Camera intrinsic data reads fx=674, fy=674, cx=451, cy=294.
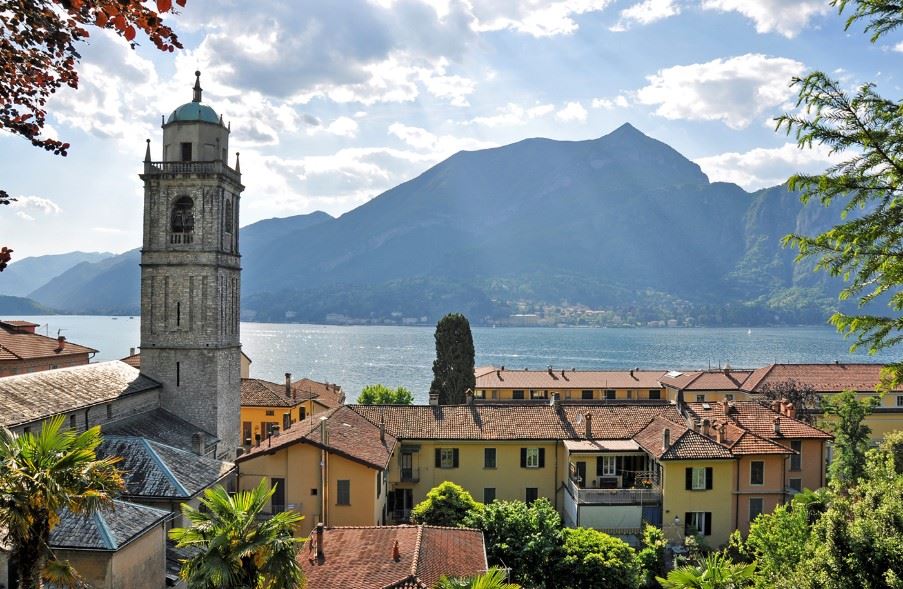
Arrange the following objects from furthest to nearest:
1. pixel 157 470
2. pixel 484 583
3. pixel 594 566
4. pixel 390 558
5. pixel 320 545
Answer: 1. pixel 594 566
2. pixel 157 470
3. pixel 320 545
4. pixel 390 558
5. pixel 484 583

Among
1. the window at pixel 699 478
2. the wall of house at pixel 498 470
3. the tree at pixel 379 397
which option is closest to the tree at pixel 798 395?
the window at pixel 699 478

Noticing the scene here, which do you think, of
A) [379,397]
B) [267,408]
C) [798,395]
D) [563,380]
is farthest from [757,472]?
[563,380]

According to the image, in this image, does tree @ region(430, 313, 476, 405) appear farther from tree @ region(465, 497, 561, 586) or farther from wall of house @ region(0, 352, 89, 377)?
tree @ region(465, 497, 561, 586)

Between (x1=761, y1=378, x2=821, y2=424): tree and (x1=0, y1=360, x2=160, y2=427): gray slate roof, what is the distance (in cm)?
4578

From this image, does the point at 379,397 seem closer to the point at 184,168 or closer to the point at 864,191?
the point at 184,168

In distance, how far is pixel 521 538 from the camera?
28219mm

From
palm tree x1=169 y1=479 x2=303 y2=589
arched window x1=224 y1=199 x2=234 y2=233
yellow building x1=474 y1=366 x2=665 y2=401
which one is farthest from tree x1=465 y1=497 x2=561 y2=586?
yellow building x1=474 y1=366 x2=665 y2=401

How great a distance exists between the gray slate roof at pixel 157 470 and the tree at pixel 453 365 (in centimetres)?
3480

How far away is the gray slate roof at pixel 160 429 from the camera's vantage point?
33.3 metres

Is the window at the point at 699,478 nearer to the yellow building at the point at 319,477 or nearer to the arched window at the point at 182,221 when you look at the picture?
the yellow building at the point at 319,477

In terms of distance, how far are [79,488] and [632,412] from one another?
37972 millimetres

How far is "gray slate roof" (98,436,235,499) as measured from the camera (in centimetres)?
2616

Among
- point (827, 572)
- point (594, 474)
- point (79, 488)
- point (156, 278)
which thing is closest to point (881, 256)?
point (827, 572)

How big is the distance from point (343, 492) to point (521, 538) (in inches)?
354
